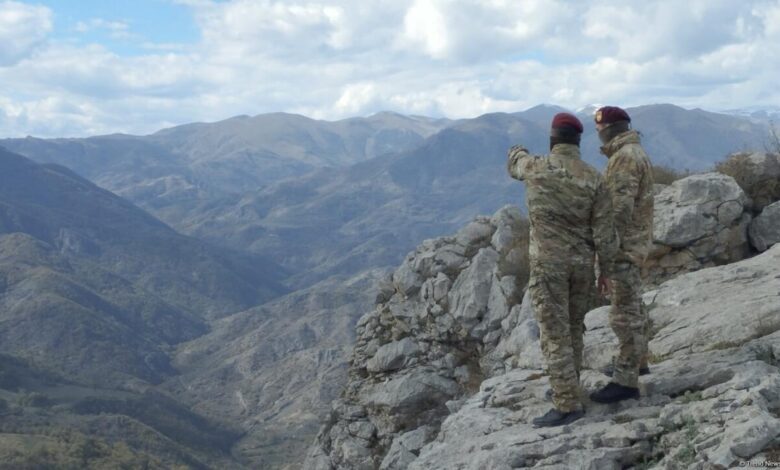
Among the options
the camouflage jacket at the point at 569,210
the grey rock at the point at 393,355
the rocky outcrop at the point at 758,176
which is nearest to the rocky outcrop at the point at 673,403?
the camouflage jacket at the point at 569,210

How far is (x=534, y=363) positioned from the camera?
12711 millimetres

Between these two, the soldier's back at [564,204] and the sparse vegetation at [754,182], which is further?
the sparse vegetation at [754,182]

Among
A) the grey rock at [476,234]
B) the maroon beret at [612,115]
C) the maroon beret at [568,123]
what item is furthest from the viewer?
the grey rock at [476,234]

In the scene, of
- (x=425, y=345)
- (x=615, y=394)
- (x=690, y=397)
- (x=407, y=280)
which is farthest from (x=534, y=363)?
(x=407, y=280)

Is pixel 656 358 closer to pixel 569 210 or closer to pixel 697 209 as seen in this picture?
pixel 569 210

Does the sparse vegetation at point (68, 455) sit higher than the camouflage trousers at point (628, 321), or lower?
lower

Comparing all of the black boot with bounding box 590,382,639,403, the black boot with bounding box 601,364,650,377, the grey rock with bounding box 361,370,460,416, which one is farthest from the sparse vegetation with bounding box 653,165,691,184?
the black boot with bounding box 590,382,639,403

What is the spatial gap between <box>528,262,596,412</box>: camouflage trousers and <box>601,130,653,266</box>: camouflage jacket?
0.66 m

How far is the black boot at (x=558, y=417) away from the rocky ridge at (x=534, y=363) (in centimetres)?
15

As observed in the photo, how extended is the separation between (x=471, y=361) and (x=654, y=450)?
11766 millimetres

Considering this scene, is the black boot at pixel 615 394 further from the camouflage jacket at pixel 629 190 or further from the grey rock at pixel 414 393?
the grey rock at pixel 414 393

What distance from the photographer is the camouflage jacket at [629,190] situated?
875 centimetres

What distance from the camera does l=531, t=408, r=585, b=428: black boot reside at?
28.3 ft

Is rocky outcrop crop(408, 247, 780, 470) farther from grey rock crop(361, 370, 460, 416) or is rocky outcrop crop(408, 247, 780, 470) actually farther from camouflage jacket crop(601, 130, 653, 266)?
grey rock crop(361, 370, 460, 416)
